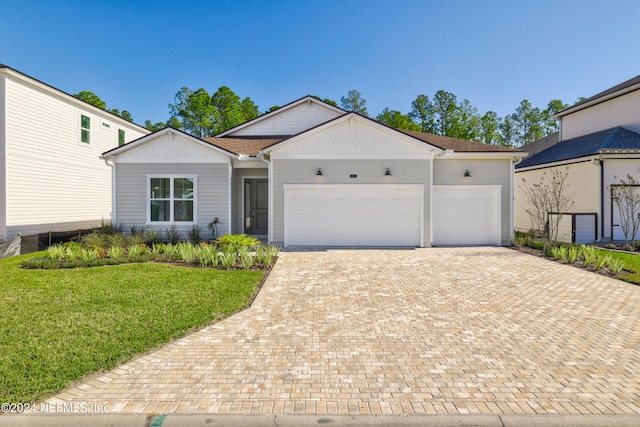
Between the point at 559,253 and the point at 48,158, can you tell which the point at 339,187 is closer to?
the point at 559,253

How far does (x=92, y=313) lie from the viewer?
5301mm

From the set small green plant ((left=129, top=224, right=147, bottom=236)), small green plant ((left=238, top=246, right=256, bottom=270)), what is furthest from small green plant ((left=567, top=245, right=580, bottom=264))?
small green plant ((left=129, top=224, right=147, bottom=236))

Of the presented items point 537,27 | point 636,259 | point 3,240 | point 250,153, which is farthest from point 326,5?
point 3,240

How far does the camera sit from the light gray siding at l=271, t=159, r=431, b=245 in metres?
12.4

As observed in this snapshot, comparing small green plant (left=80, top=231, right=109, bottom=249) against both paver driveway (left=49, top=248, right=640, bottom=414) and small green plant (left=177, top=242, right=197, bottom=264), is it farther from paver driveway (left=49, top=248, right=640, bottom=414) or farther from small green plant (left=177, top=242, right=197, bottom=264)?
paver driveway (left=49, top=248, right=640, bottom=414)

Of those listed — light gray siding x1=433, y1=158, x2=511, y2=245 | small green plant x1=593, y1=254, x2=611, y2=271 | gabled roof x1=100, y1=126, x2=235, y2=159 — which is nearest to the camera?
small green plant x1=593, y1=254, x2=611, y2=271

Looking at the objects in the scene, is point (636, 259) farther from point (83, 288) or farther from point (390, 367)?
point (83, 288)

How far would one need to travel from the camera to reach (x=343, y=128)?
40.6 feet

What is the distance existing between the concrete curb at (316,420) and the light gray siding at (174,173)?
1014 cm

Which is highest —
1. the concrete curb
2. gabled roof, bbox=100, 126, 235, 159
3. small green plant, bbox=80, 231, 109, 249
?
gabled roof, bbox=100, 126, 235, 159

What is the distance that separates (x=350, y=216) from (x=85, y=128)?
1398 centimetres

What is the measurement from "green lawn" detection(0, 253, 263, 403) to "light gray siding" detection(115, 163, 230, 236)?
4.21 meters

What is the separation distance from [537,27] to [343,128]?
932cm

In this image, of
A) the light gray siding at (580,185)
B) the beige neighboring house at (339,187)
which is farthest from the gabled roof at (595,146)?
the beige neighboring house at (339,187)
